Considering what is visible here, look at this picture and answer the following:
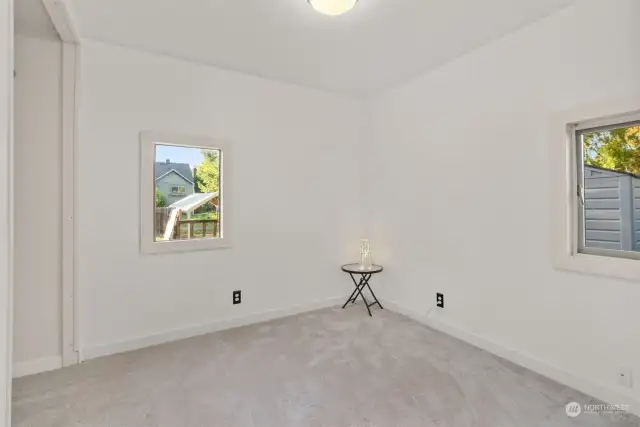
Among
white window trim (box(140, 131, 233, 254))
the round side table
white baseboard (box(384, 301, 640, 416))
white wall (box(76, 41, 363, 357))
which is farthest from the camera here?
the round side table

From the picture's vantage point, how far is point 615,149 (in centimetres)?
218

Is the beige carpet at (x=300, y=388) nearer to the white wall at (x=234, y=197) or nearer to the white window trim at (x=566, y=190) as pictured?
the white wall at (x=234, y=197)

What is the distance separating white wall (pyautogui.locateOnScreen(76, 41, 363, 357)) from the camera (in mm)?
2682

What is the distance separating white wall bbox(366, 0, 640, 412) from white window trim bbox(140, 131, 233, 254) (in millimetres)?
1601

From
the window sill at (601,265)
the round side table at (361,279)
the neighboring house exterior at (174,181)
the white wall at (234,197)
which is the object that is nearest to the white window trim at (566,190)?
the window sill at (601,265)

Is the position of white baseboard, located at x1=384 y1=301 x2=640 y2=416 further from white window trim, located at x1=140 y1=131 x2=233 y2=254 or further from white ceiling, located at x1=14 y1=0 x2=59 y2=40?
white ceiling, located at x1=14 y1=0 x2=59 y2=40

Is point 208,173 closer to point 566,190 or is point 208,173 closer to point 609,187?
point 566,190

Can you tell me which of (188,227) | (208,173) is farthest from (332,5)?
(188,227)

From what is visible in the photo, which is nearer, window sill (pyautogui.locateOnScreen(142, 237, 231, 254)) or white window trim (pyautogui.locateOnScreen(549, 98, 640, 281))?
white window trim (pyautogui.locateOnScreen(549, 98, 640, 281))

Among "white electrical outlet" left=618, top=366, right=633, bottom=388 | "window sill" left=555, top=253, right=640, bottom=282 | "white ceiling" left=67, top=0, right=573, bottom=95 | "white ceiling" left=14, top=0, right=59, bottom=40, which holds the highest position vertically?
"white ceiling" left=67, top=0, right=573, bottom=95

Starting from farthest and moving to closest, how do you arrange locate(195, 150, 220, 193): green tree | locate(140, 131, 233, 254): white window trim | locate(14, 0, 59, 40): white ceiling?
locate(195, 150, 220, 193): green tree < locate(140, 131, 233, 254): white window trim < locate(14, 0, 59, 40): white ceiling

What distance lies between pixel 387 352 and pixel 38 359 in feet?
7.98

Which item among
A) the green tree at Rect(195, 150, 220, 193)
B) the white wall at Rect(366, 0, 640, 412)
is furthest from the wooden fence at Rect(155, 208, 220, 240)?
the white wall at Rect(366, 0, 640, 412)

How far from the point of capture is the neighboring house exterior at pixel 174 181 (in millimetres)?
2961
